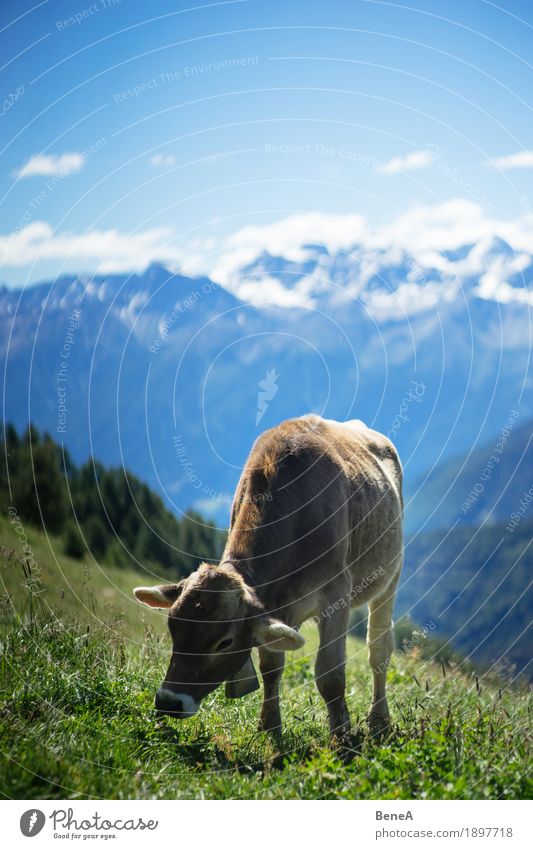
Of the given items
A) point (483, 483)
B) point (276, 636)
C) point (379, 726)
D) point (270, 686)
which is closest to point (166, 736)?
point (276, 636)

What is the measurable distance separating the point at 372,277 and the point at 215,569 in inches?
204

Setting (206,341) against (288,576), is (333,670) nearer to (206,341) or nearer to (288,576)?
(288,576)

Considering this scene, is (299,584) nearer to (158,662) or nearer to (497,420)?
(158,662)

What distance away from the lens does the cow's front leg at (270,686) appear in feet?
32.6

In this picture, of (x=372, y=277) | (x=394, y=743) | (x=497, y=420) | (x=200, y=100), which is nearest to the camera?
(x=394, y=743)

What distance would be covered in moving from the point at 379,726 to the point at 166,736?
2.47 meters

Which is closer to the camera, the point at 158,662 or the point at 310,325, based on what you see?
the point at 158,662

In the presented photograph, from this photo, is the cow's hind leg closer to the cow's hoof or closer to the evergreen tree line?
the cow's hoof

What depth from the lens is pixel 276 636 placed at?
27.6ft

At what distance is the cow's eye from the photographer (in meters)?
8.31

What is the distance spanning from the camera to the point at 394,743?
8.69 metres
